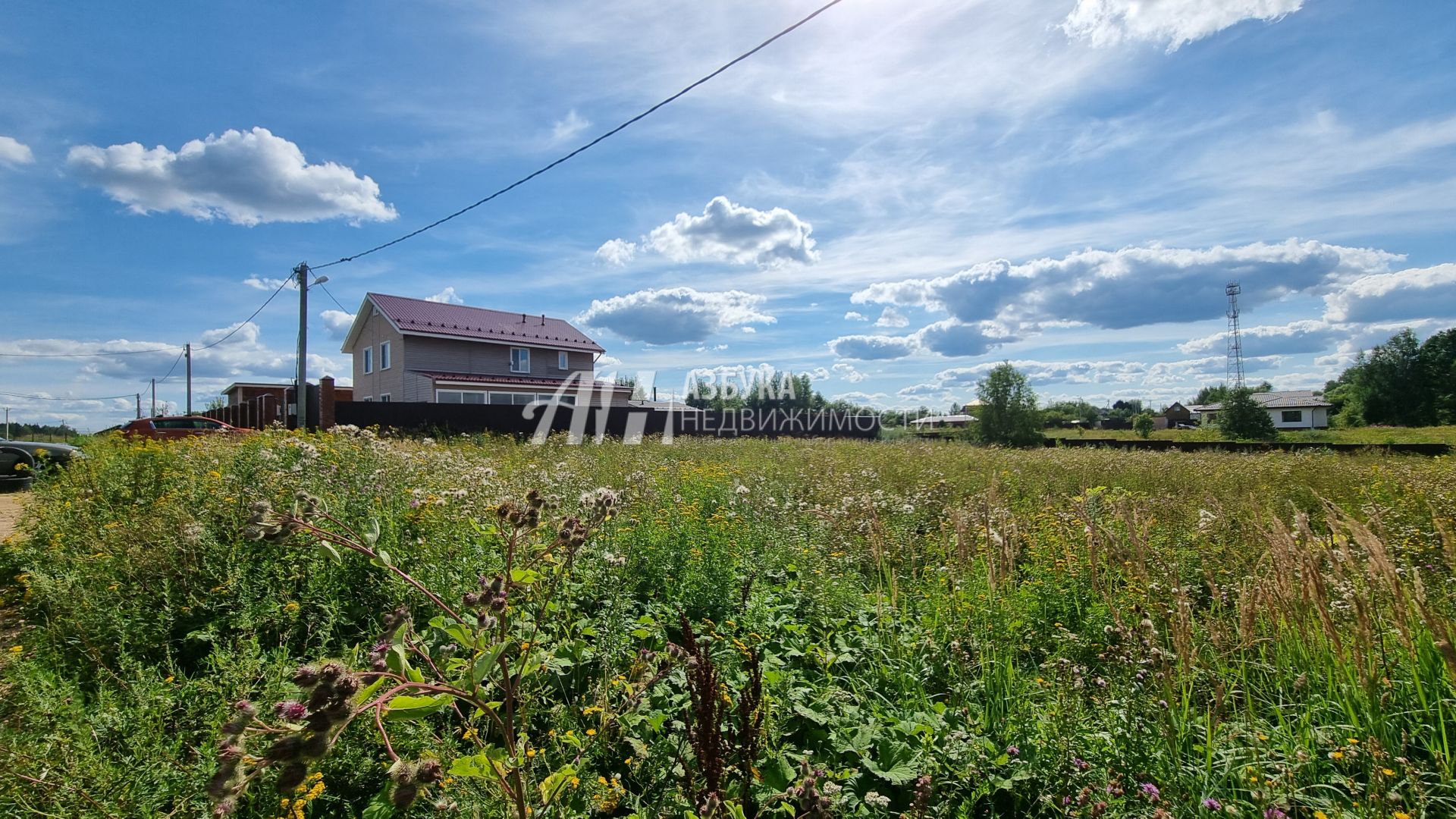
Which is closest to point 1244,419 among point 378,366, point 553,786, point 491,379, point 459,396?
point 491,379

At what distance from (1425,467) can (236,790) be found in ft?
37.7

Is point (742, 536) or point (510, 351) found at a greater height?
point (510, 351)

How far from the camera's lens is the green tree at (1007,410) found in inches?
1094

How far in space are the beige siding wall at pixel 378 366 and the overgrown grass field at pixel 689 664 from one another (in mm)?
20922

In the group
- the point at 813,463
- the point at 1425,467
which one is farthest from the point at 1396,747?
the point at 1425,467

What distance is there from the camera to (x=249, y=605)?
2668mm

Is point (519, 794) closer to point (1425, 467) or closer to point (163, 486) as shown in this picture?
point (163, 486)

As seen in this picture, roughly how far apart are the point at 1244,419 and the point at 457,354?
131ft

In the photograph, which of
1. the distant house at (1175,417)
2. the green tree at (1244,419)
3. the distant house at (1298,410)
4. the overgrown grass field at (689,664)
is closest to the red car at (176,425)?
the overgrown grass field at (689,664)

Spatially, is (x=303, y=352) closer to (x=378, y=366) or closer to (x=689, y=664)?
(x=378, y=366)

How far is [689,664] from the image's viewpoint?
52.0 inches

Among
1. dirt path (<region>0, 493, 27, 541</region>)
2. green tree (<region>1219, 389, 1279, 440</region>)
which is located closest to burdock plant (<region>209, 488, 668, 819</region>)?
dirt path (<region>0, 493, 27, 541</region>)

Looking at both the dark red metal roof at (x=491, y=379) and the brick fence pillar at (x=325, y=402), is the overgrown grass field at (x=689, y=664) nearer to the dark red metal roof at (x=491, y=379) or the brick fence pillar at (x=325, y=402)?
the brick fence pillar at (x=325, y=402)

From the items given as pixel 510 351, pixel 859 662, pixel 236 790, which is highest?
pixel 510 351
